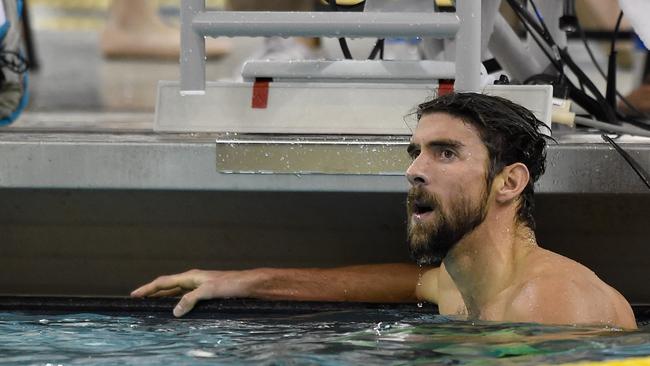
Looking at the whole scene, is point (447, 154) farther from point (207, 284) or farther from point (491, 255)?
point (207, 284)

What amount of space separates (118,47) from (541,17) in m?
5.57

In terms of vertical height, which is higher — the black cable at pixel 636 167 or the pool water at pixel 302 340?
the black cable at pixel 636 167

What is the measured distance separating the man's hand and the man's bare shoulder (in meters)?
0.72

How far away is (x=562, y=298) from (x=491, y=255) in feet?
0.77

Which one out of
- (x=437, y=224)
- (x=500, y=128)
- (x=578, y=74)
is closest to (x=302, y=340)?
(x=437, y=224)

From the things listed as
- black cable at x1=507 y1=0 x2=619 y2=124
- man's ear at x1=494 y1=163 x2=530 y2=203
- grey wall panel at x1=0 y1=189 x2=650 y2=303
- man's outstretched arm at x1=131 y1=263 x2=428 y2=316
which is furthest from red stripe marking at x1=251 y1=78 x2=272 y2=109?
black cable at x1=507 y1=0 x2=619 y2=124

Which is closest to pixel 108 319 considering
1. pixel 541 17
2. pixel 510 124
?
→ pixel 510 124

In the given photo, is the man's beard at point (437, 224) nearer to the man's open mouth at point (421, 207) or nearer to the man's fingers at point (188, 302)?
the man's open mouth at point (421, 207)

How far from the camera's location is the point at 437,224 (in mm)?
2555

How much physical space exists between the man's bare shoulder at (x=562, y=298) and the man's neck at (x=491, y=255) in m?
0.06

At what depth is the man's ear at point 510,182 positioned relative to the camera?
8.56ft

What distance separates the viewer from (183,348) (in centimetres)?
252

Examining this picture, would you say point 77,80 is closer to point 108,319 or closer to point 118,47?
point 118,47

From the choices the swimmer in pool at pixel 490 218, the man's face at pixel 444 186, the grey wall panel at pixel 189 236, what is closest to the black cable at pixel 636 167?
the swimmer in pool at pixel 490 218
